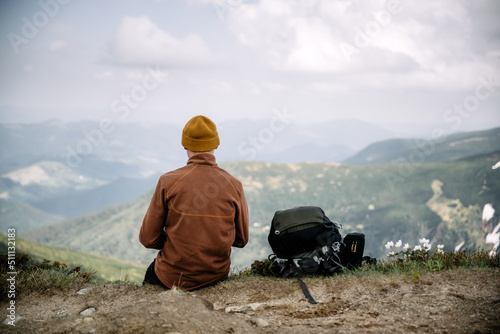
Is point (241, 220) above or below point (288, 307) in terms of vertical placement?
above

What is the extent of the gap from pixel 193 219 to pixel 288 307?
1.74 metres

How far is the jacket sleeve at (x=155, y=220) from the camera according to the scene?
5.41 m

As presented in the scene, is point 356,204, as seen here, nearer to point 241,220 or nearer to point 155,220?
point 241,220

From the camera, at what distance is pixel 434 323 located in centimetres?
435

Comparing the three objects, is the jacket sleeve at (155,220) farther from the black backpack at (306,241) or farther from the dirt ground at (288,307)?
the black backpack at (306,241)

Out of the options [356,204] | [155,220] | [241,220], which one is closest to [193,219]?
[155,220]

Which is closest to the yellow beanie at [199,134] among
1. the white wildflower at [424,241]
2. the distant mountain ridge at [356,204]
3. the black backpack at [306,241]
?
the black backpack at [306,241]

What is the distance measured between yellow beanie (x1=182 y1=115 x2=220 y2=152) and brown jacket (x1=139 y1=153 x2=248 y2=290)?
0.13 metres

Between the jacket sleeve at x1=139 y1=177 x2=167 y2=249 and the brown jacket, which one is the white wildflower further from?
the jacket sleeve at x1=139 y1=177 x2=167 y2=249

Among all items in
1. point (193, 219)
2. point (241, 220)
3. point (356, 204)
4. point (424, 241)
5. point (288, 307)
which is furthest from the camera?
point (356, 204)

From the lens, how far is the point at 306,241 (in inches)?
249

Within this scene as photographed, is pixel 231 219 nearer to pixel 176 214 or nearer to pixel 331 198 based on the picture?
pixel 176 214

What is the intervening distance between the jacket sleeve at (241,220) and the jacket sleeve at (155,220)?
1.04 meters

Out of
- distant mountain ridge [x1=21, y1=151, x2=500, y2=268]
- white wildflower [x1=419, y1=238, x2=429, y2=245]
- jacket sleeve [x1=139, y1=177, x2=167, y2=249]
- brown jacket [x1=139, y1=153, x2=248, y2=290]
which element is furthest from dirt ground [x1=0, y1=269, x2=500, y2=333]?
distant mountain ridge [x1=21, y1=151, x2=500, y2=268]
